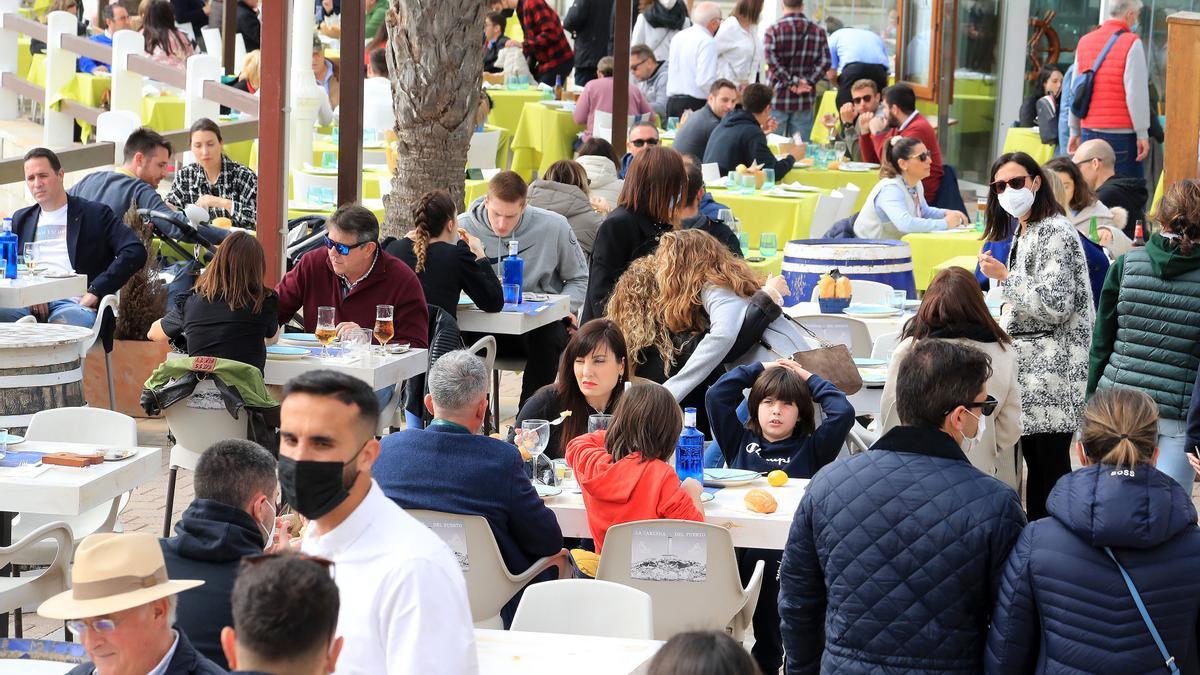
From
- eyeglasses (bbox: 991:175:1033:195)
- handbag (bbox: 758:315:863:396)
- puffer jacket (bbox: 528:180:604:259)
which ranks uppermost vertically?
eyeglasses (bbox: 991:175:1033:195)

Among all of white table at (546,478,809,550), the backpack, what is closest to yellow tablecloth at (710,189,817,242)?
the backpack

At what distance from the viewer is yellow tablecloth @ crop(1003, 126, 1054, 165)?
14109 millimetres

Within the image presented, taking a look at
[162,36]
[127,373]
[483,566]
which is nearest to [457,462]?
[483,566]

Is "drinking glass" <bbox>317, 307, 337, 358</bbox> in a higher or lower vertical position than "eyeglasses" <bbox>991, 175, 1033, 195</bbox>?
lower

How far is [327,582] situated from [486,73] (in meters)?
15.2

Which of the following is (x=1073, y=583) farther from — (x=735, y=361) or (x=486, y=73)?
(x=486, y=73)

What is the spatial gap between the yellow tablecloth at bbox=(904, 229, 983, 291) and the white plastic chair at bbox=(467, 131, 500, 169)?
5411mm

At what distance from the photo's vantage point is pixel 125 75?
45.5 ft

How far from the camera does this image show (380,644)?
2.77m

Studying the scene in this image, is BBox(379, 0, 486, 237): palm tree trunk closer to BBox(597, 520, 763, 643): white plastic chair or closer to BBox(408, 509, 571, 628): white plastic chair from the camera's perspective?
BBox(408, 509, 571, 628): white plastic chair

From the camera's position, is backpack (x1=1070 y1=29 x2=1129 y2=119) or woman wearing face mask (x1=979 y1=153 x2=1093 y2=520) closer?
woman wearing face mask (x1=979 y1=153 x2=1093 y2=520)

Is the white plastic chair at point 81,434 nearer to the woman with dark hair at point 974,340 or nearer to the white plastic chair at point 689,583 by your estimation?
the white plastic chair at point 689,583

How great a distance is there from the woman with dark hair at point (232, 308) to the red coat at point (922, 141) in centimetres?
554

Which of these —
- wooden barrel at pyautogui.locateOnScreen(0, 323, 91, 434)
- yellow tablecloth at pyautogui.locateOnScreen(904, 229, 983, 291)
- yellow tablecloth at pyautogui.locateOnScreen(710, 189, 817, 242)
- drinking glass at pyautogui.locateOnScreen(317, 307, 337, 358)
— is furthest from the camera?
yellow tablecloth at pyautogui.locateOnScreen(710, 189, 817, 242)
